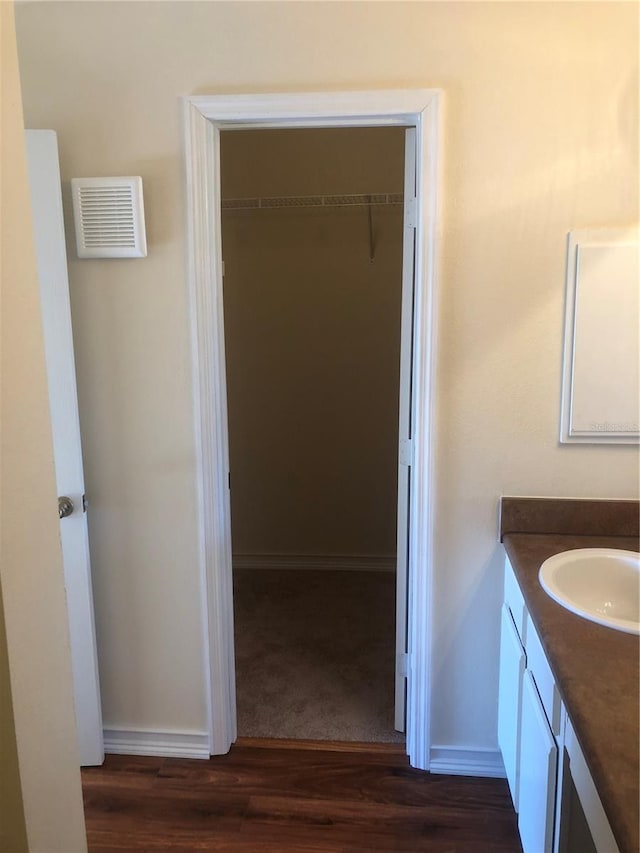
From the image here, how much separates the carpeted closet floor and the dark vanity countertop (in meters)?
1.13

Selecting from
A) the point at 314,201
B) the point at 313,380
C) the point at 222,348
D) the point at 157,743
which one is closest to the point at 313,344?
the point at 313,380

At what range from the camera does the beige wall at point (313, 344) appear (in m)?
3.20

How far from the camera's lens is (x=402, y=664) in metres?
2.19

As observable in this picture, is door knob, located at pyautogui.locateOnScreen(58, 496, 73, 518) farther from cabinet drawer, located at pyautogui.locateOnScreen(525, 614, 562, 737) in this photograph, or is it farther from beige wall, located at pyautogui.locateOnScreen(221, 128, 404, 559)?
beige wall, located at pyautogui.locateOnScreen(221, 128, 404, 559)

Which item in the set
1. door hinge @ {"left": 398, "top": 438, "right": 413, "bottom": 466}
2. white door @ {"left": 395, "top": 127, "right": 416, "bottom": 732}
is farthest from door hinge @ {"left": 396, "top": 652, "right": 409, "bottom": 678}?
door hinge @ {"left": 398, "top": 438, "right": 413, "bottom": 466}

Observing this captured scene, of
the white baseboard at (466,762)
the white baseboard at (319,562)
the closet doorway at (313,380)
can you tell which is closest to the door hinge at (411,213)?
the closet doorway at (313,380)

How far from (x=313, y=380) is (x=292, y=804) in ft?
6.78

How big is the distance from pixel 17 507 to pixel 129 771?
1505mm

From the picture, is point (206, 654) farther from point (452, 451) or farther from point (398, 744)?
point (452, 451)

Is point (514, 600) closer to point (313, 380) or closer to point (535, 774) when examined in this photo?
point (535, 774)

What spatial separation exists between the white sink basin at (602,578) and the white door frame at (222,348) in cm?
43

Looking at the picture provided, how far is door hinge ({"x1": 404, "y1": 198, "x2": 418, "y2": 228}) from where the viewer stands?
1.86 m

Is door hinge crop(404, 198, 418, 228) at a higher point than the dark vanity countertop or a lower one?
higher

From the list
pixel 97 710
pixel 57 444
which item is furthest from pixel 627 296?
pixel 97 710
